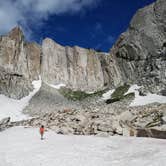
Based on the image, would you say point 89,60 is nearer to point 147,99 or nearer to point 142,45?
point 142,45

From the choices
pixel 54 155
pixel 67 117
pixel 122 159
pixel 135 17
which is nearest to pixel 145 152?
pixel 122 159

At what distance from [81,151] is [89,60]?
265ft

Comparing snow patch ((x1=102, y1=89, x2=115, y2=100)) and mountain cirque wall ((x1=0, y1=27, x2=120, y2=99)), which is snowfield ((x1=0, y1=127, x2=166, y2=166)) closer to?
snow patch ((x1=102, y1=89, x2=115, y2=100))

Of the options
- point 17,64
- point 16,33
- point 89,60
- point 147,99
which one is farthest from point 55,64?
point 147,99

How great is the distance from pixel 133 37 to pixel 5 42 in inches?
1485

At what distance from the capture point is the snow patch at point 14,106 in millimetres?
67188

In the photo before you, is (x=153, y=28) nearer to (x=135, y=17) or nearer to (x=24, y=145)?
(x=135, y=17)

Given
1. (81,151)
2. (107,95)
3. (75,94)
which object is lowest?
(81,151)

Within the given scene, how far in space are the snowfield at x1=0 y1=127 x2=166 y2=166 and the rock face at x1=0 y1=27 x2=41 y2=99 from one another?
54297 mm

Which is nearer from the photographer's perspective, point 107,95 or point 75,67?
point 107,95

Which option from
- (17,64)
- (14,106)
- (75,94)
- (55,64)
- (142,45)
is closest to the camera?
(14,106)

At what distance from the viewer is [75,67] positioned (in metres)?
102

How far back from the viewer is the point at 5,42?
315ft

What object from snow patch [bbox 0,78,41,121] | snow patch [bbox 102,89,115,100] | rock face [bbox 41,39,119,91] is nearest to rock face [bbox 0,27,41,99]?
snow patch [bbox 0,78,41,121]
